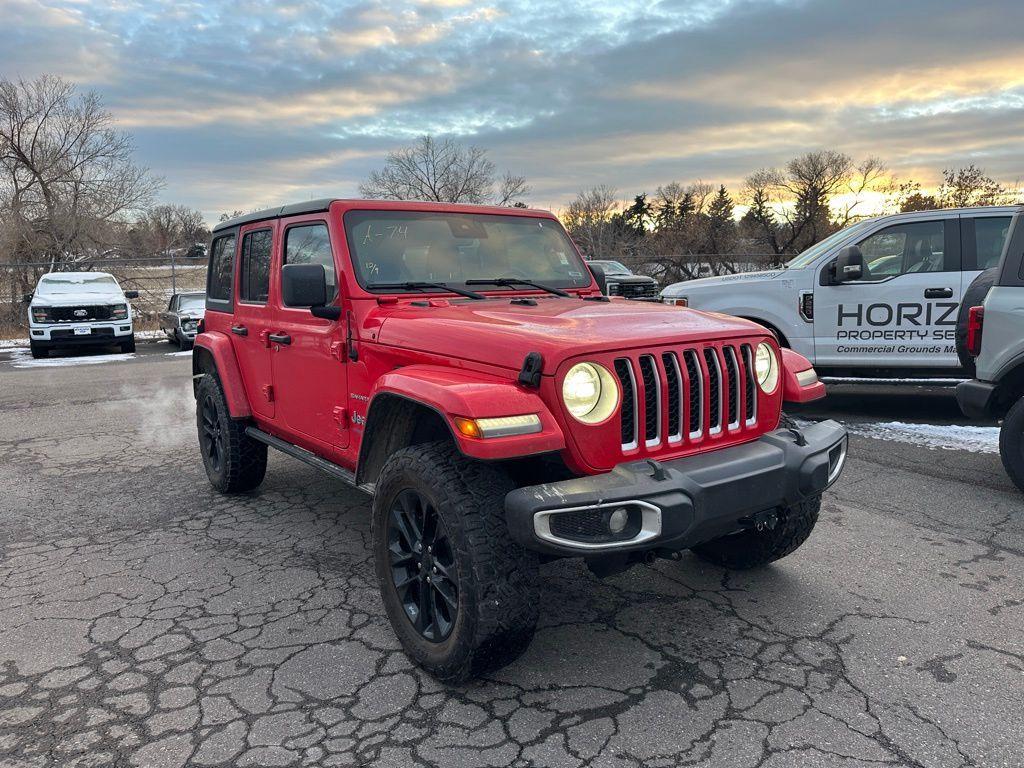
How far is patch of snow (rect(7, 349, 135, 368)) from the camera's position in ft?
46.6

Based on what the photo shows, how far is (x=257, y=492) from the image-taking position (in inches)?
213

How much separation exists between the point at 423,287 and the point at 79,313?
14305mm

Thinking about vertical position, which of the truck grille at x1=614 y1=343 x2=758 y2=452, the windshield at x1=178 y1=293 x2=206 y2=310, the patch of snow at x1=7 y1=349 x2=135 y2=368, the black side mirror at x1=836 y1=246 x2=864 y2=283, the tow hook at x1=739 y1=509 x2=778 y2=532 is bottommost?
the patch of snow at x1=7 y1=349 x2=135 y2=368

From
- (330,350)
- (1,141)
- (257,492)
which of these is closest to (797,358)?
(330,350)

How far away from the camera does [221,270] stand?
539cm

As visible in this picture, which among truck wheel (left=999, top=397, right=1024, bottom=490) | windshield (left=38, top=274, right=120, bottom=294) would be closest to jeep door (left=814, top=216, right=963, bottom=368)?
truck wheel (left=999, top=397, right=1024, bottom=490)

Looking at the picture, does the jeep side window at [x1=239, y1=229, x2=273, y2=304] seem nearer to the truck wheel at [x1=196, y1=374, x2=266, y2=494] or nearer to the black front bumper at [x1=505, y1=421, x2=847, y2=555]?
the truck wheel at [x1=196, y1=374, x2=266, y2=494]

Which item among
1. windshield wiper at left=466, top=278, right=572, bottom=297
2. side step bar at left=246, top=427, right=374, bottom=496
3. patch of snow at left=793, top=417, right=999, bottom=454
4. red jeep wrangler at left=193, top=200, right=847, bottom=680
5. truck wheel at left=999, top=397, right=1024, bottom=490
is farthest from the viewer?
patch of snow at left=793, top=417, right=999, bottom=454

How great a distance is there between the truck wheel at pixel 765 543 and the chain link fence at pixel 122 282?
741 inches

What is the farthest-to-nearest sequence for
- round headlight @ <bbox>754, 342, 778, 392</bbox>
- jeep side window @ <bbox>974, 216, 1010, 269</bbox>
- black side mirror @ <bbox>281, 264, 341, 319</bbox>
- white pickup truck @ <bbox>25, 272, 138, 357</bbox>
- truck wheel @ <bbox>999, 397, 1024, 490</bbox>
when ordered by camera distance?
white pickup truck @ <bbox>25, 272, 138, 357</bbox> < jeep side window @ <bbox>974, 216, 1010, 269</bbox> < truck wheel @ <bbox>999, 397, 1024, 490</bbox> < black side mirror @ <bbox>281, 264, 341, 319</bbox> < round headlight @ <bbox>754, 342, 778, 392</bbox>

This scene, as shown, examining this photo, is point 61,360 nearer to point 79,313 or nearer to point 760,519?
point 79,313

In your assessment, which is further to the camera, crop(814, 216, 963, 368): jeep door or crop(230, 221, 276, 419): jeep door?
crop(814, 216, 963, 368): jeep door

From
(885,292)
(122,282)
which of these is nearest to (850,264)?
(885,292)

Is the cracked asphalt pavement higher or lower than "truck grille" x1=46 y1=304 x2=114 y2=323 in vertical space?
lower
